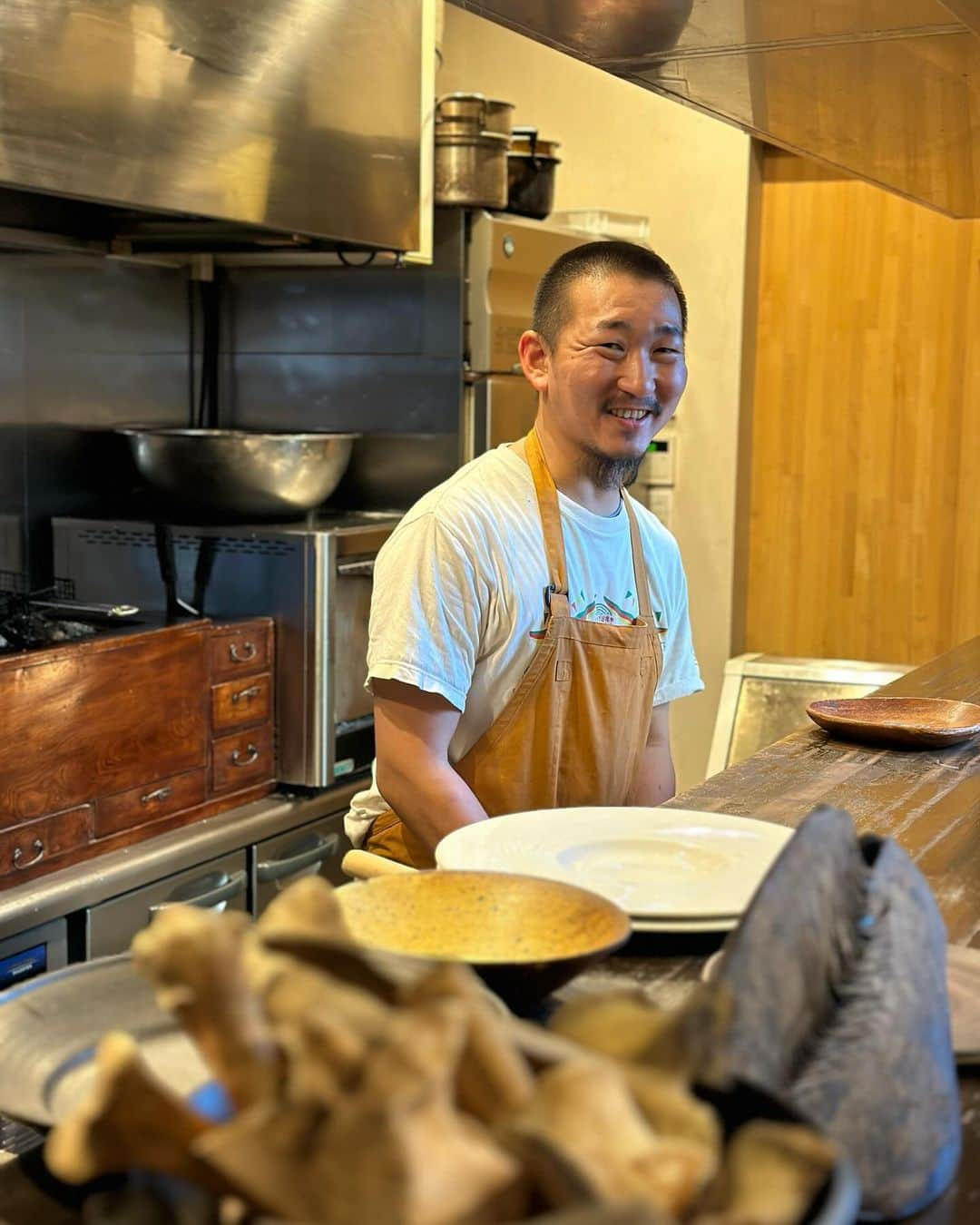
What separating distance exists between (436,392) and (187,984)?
12.0ft

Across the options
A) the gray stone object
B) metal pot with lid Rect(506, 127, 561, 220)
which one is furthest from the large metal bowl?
the gray stone object

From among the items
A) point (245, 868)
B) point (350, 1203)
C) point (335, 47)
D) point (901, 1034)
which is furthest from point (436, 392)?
point (350, 1203)

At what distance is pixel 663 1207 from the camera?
2.03 ft

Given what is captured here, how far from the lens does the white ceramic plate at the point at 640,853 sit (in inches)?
50.3

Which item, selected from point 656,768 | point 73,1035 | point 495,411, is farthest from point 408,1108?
point 495,411

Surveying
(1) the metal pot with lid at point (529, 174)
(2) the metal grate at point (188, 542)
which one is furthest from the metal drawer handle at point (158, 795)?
(1) the metal pot with lid at point (529, 174)

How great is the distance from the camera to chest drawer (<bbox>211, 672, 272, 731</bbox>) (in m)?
3.33

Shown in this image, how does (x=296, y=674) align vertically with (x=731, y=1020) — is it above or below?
below

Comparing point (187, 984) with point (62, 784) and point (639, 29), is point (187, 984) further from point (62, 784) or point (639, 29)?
point (62, 784)

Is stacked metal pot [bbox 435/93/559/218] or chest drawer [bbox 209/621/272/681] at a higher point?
stacked metal pot [bbox 435/93/559/218]

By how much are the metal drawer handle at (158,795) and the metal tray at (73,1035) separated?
2039mm

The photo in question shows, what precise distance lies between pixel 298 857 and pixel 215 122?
5.33ft

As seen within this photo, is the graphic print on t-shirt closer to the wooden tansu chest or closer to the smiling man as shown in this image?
the smiling man

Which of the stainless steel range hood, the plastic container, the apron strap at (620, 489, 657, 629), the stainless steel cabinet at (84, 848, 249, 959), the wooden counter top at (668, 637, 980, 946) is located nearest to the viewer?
the wooden counter top at (668, 637, 980, 946)
